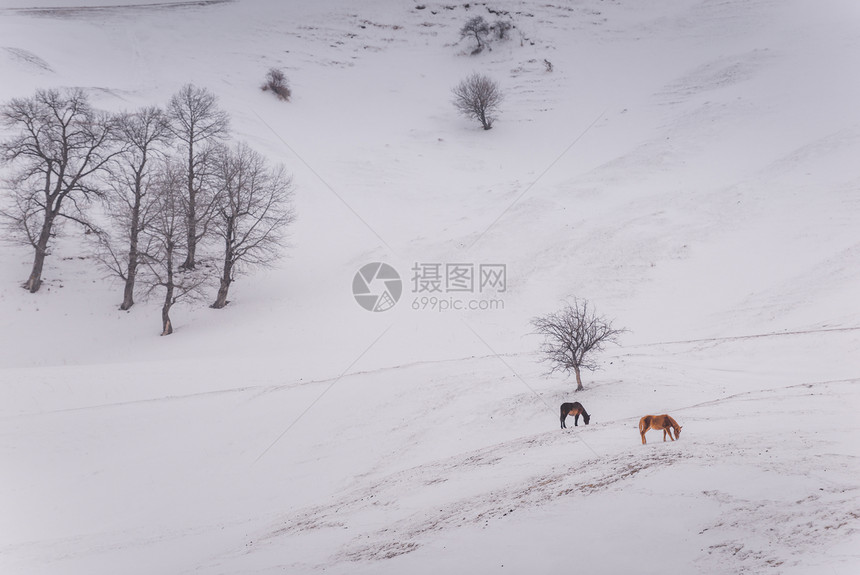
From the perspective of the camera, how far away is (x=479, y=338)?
903 inches

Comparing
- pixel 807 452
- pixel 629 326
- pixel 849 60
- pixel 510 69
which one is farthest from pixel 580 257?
pixel 510 69

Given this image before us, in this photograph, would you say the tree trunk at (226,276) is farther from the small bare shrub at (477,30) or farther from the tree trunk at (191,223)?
the small bare shrub at (477,30)

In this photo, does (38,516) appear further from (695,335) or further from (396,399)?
(695,335)

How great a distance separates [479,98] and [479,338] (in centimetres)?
3520

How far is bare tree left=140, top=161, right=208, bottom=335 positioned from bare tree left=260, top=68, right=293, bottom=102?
25982 mm

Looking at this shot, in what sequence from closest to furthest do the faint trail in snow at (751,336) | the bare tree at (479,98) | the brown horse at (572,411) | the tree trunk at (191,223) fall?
the brown horse at (572,411), the faint trail in snow at (751,336), the tree trunk at (191,223), the bare tree at (479,98)

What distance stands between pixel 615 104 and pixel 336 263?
119 ft

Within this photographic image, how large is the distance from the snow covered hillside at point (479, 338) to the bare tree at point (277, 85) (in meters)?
1.07

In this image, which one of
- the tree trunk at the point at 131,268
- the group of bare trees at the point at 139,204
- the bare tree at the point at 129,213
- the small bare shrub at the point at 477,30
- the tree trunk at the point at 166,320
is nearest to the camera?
the tree trunk at the point at 166,320

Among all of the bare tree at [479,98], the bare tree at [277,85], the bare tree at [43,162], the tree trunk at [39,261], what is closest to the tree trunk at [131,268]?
the bare tree at [43,162]

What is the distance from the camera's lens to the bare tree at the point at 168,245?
78.2ft

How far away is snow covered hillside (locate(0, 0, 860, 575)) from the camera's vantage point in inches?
314

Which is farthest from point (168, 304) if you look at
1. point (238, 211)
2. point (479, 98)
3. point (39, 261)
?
point (479, 98)

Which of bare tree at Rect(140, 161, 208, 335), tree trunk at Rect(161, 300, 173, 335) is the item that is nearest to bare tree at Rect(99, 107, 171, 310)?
bare tree at Rect(140, 161, 208, 335)
